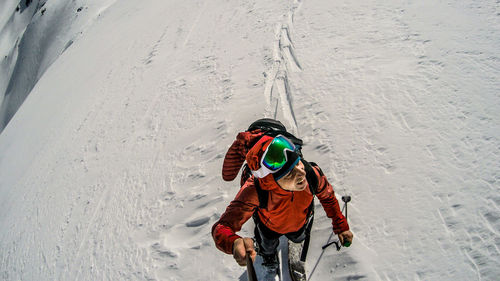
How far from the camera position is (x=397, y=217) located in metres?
3.00

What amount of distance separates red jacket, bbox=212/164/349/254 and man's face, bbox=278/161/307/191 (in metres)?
0.08

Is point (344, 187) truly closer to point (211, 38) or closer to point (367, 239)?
point (367, 239)

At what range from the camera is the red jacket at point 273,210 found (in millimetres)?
2004

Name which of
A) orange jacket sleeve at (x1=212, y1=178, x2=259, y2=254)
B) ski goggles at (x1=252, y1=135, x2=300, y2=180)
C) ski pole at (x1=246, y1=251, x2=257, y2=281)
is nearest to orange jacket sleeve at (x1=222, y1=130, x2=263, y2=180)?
orange jacket sleeve at (x1=212, y1=178, x2=259, y2=254)

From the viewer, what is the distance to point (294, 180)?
1.96m

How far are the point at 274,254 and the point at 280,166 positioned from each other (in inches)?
54.6

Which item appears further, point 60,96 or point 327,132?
point 60,96

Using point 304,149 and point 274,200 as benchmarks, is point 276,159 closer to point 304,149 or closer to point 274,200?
point 274,200

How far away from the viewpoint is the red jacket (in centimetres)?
200

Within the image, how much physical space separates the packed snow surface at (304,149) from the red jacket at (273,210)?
2.85ft

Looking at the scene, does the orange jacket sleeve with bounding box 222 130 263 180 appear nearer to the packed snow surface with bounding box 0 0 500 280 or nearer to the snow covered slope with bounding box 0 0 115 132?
the packed snow surface with bounding box 0 0 500 280

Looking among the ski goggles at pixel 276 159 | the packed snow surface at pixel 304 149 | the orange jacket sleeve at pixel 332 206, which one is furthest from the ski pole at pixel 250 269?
the packed snow surface at pixel 304 149

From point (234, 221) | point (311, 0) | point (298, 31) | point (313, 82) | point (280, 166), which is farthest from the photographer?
point (311, 0)

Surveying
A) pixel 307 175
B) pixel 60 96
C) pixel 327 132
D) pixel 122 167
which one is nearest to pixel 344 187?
pixel 327 132
